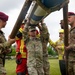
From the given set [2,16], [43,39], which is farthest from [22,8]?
[43,39]

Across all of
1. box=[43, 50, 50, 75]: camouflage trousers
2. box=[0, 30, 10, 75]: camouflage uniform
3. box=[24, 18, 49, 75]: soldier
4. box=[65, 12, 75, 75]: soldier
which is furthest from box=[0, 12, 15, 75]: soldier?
box=[43, 50, 50, 75]: camouflage trousers

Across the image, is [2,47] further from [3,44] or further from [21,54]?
[21,54]

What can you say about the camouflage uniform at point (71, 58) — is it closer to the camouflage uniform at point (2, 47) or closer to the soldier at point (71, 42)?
the soldier at point (71, 42)

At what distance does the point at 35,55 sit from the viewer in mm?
8422

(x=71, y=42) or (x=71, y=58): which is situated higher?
(x=71, y=42)

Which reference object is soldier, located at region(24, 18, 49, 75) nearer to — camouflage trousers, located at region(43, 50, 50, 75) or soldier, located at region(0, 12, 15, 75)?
camouflage trousers, located at region(43, 50, 50, 75)

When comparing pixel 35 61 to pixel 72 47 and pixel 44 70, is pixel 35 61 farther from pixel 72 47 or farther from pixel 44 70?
pixel 72 47

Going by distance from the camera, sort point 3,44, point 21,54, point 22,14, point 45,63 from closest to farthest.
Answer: point 22,14
point 3,44
point 45,63
point 21,54

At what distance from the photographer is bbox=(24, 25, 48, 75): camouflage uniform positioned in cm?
839

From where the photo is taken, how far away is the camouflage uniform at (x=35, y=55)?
27.5 ft

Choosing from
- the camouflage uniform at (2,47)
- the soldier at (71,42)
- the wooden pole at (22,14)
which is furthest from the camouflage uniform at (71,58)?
the wooden pole at (22,14)

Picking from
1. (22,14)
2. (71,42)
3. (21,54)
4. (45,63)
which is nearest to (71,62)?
(71,42)

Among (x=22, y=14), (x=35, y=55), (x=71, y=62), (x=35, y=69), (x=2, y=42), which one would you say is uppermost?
(x=22, y=14)

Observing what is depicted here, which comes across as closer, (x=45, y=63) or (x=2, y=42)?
(x=2, y=42)
